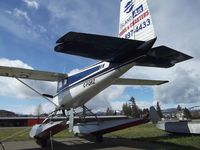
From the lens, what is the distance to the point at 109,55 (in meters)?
9.76

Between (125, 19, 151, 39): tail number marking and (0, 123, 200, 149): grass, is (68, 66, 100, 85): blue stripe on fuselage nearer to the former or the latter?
(125, 19, 151, 39): tail number marking

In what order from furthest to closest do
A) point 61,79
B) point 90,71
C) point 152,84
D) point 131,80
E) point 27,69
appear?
point 152,84 < point 131,80 < point 61,79 < point 27,69 < point 90,71

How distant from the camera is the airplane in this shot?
8171 mm

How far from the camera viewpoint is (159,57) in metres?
9.54

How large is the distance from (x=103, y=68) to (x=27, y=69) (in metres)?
3.89

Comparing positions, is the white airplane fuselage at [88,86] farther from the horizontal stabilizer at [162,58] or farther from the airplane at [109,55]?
the horizontal stabilizer at [162,58]

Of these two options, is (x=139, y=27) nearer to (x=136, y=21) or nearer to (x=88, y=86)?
(x=136, y=21)

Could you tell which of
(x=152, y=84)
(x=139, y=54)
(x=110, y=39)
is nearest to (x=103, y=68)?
(x=139, y=54)

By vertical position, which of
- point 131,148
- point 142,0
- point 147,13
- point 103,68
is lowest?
point 131,148

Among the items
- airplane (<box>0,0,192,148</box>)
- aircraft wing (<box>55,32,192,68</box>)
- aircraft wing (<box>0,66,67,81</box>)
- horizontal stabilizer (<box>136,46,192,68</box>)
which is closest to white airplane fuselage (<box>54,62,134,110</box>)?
airplane (<box>0,0,192,148</box>)

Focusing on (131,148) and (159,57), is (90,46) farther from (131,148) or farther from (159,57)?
(131,148)

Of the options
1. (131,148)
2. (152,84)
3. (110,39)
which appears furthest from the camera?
(152,84)

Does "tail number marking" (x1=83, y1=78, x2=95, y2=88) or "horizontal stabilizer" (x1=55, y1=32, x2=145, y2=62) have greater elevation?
"horizontal stabilizer" (x1=55, y1=32, x2=145, y2=62)

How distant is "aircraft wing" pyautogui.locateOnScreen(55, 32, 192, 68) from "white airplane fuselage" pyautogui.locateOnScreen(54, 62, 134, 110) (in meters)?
0.48
